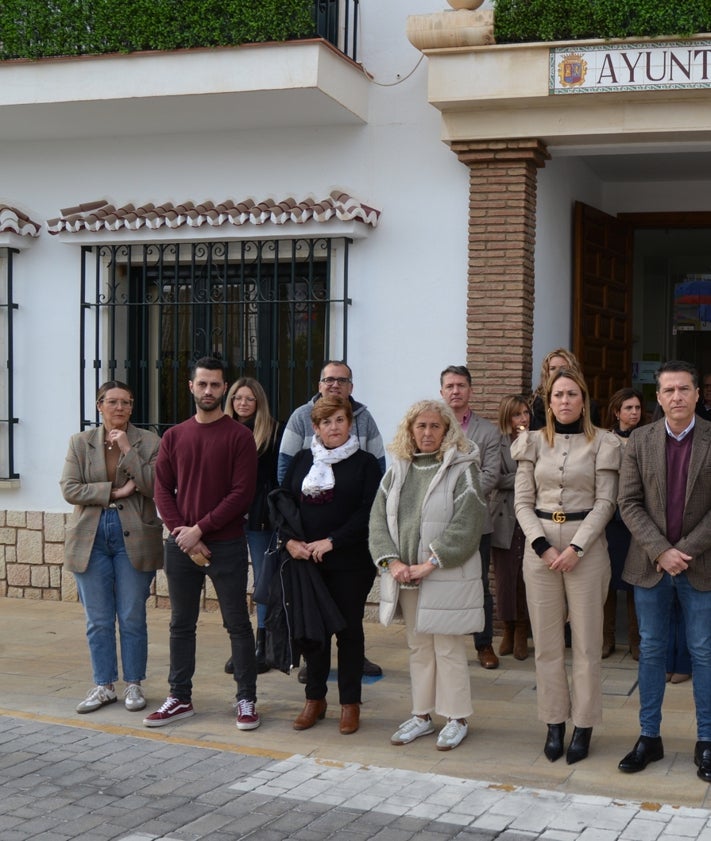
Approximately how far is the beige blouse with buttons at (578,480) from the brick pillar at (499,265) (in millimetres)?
2977

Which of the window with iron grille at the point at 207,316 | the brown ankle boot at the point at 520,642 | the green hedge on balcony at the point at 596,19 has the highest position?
the green hedge on balcony at the point at 596,19

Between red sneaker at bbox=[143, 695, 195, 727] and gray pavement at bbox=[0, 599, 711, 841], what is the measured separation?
0.18 ft

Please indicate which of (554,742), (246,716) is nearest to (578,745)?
(554,742)

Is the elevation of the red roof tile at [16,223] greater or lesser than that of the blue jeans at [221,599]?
greater

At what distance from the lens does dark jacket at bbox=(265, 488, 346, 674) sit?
A: 620cm

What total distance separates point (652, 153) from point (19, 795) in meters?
6.64

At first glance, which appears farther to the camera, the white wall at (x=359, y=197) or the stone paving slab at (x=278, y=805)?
the white wall at (x=359, y=197)

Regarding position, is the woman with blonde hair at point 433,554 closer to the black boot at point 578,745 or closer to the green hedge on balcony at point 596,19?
the black boot at point 578,745

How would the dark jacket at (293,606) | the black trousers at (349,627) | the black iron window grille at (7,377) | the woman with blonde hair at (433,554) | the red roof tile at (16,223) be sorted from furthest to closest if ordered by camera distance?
the black iron window grille at (7,377), the red roof tile at (16,223), the black trousers at (349,627), the dark jacket at (293,606), the woman with blonde hair at (433,554)

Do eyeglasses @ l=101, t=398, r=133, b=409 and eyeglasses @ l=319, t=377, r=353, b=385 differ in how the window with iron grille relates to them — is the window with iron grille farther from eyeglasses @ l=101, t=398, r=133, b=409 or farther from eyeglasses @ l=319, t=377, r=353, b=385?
eyeglasses @ l=101, t=398, r=133, b=409

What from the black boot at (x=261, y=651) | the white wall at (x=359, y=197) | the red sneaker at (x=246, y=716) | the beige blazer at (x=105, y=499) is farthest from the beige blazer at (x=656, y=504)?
the white wall at (x=359, y=197)

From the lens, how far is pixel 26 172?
34.0ft

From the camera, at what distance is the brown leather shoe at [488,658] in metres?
7.71

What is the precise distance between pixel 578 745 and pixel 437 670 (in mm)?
794
